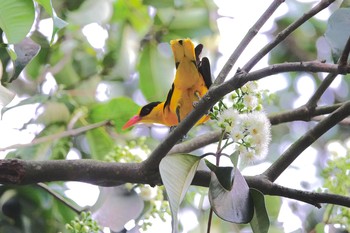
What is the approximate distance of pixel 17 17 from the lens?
3.71ft

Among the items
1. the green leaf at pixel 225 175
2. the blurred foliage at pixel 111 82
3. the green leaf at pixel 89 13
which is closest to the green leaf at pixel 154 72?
the blurred foliage at pixel 111 82

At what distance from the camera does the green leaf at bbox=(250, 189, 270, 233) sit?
987 millimetres

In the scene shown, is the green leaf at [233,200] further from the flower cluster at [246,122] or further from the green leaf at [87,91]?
the green leaf at [87,91]

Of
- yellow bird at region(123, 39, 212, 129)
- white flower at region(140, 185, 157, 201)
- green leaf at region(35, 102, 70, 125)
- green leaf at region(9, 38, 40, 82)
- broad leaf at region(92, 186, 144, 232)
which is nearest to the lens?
green leaf at region(9, 38, 40, 82)

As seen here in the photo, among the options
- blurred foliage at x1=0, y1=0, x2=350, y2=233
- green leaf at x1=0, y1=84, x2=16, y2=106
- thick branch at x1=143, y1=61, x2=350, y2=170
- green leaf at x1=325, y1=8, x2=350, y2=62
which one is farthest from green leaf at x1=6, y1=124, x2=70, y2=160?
green leaf at x1=325, y1=8, x2=350, y2=62

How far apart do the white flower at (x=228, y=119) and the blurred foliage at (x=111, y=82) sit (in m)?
0.40

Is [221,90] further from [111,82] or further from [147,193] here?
[111,82]

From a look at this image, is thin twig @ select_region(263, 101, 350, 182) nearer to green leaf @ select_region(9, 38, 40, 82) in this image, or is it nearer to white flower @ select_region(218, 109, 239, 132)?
white flower @ select_region(218, 109, 239, 132)

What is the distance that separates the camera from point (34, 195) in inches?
56.9

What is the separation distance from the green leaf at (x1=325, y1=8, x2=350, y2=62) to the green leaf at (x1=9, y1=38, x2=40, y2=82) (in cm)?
53

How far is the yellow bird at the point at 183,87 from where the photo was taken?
1.82 meters

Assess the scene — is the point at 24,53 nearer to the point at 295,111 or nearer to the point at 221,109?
the point at 221,109

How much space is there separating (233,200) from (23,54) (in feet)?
1.58

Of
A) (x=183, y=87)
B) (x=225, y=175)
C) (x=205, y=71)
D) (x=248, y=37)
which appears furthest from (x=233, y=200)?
(x=183, y=87)
